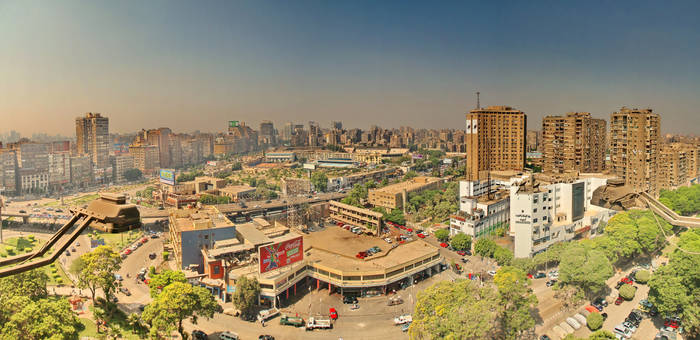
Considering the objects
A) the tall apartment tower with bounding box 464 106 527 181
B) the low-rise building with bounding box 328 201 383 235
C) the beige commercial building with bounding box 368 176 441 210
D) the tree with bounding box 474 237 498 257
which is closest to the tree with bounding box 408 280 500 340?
the tree with bounding box 474 237 498 257

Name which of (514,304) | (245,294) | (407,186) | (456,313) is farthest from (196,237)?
(407,186)

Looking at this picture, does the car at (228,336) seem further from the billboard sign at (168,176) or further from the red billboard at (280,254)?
the billboard sign at (168,176)

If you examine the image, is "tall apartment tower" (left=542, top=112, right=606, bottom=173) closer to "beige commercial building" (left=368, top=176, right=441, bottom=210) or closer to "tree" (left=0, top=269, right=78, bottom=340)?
"beige commercial building" (left=368, top=176, right=441, bottom=210)

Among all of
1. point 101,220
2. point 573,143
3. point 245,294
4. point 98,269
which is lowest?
point 245,294

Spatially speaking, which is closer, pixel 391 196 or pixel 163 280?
pixel 163 280

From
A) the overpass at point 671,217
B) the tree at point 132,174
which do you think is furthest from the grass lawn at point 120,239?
the tree at point 132,174

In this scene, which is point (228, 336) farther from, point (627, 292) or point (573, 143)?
point (573, 143)

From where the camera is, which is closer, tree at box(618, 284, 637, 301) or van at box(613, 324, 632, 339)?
van at box(613, 324, 632, 339)
